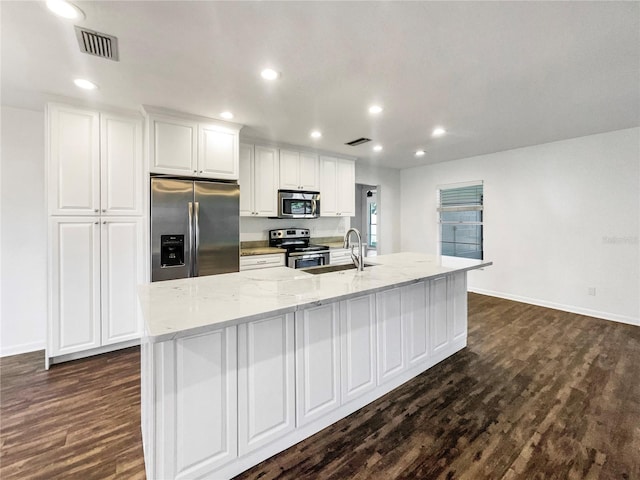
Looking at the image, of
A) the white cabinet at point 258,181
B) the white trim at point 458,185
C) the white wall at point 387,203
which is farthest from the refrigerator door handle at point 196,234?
the white trim at point 458,185

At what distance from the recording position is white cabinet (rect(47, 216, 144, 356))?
280 centimetres

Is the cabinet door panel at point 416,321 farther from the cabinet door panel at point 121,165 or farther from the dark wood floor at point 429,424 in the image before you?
the cabinet door panel at point 121,165

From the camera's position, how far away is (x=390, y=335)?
224 centimetres

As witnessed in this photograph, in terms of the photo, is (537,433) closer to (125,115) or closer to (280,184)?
(280,184)

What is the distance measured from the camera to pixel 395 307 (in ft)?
7.43

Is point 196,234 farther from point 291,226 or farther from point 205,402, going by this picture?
point 205,402

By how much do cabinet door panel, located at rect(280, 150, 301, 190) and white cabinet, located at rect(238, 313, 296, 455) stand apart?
315cm

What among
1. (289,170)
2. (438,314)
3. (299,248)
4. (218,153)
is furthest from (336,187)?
(438,314)

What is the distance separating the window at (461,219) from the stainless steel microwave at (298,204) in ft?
9.65

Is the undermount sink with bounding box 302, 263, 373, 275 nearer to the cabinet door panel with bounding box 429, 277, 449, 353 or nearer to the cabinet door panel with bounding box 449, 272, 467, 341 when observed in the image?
the cabinet door panel with bounding box 429, 277, 449, 353

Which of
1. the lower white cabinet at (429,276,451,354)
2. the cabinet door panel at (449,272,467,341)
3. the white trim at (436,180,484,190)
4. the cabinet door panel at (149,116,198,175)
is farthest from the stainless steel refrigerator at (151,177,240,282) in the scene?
the white trim at (436,180,484,190)

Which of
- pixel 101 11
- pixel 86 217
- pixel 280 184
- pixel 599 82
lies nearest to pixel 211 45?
pixel 101 11

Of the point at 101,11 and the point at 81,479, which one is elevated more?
the point at 101,11

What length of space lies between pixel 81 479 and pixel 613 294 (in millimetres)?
5781
